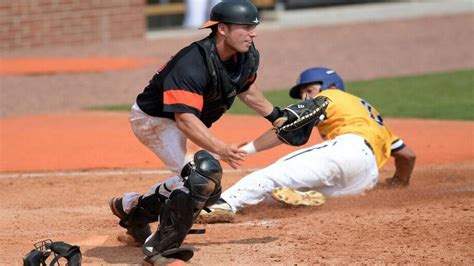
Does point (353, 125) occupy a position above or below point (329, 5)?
above

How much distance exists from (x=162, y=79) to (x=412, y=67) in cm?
1105

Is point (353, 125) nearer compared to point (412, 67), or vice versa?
point (353, 125)

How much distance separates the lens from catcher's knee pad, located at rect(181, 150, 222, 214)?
5.67m

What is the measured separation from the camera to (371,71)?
1638cm

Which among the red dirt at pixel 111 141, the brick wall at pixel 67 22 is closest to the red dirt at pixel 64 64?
the brick wall at pixel 67 22

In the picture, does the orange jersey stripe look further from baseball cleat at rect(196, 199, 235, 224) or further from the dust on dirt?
baseball cleat at rect(196, 199, 235, 224)

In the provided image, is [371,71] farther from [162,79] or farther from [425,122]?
[162,79]

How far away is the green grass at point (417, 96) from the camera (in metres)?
12.4

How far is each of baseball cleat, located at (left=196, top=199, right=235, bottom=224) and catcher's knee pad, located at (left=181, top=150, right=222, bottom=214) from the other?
4.21 feet

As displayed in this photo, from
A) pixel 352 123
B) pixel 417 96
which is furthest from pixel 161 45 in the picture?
pixel 352 123

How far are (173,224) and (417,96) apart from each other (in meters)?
8.52

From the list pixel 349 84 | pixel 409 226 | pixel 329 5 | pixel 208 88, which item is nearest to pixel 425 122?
pixel 349 84

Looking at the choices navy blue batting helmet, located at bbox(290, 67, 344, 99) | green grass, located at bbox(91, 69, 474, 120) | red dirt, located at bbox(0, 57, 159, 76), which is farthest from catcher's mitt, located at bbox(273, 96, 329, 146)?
red dirt, located at bbox(0, 57, 159, 76)

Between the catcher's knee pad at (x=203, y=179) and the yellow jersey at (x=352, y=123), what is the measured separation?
235 cm
